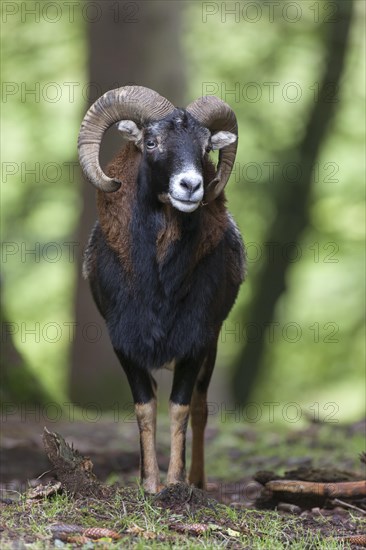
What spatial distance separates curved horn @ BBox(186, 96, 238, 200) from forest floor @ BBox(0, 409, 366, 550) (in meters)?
2.57

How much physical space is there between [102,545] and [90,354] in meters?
10.1

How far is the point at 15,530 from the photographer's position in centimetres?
603

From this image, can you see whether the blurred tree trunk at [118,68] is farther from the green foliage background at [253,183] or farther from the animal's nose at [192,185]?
the animal's nose at [192,185]

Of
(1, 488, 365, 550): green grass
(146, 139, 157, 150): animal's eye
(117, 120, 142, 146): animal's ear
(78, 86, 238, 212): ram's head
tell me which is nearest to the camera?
(1, 488, 365, 550): green grass

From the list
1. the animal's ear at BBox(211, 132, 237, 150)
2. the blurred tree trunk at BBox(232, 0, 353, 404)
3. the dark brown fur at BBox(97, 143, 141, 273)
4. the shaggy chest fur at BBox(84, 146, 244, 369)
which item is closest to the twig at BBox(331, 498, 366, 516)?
the shaggy chest fur at BBox(84, 146, 244, 369)

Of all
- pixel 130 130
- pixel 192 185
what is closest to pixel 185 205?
pixel 192 185

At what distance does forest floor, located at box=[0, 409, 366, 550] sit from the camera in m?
6.19

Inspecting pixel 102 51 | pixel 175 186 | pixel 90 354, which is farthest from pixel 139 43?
pixel 175 186

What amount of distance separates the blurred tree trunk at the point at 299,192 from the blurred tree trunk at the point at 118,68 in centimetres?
389

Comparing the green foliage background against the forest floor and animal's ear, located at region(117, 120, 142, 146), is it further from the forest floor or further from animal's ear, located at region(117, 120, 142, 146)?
animal's ear, located at region(117, 120, 142, 146)

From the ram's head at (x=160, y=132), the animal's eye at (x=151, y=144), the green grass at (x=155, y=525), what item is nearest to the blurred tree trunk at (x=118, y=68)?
the ram's head at (x=160, y=132)

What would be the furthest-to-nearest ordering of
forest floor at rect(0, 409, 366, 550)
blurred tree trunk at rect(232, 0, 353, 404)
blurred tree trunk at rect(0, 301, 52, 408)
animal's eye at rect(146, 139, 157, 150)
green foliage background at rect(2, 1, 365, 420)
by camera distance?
1. green foliage background at rect(2, 1, 365, 420)
2. blurred tree trunk at rect(232, 0, 353, 404)
3. blurred tree trunk at rect(0, 301, 52, 408)
4. animal's eye at rect(146, 139, 157, 150)
5. forest floor at rect(0, 409, 366, 550)

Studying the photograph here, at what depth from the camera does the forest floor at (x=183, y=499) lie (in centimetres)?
619

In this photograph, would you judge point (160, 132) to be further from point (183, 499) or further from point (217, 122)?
point (183, 499)
